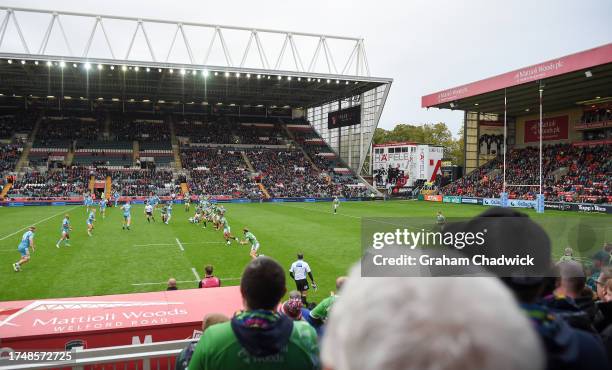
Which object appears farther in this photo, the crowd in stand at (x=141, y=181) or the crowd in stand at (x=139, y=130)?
the crowd in stand at (x=139, y=130)

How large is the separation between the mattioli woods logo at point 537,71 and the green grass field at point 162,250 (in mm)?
12261

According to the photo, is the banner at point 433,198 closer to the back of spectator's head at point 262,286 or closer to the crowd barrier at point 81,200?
the crowd barrier at point 81,200

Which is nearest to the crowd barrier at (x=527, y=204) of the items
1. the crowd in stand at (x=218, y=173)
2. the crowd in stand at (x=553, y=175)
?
the crowd in stand at (x=553, y=175)

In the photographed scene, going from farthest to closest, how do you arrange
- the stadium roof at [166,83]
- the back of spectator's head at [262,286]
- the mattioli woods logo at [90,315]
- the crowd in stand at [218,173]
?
the crowd in stand at [218,173] → the stadium roof at [166,83] → the mattioli woods logo at [90,315] → the back of spectator's head at [262,286]

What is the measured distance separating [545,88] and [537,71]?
20.2 feet

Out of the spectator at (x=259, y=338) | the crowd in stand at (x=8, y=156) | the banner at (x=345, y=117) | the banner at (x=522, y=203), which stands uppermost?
the banner at (x=345, y=117)

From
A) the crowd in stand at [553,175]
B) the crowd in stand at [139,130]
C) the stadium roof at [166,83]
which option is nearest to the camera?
the crowd in stand at [553,175]

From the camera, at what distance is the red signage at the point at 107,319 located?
5.98 metres

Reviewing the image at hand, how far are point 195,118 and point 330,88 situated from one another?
2389 cm

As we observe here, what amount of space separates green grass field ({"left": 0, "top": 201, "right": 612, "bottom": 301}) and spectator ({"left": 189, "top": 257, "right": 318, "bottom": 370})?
402 inches

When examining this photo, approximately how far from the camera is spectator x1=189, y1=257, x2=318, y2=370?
2.55m

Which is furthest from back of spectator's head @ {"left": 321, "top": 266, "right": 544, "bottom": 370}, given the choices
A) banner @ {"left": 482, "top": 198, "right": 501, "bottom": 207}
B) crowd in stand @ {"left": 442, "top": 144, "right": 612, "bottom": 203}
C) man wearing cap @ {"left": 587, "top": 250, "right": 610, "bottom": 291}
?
banner @ {"left": 482, "top": 198, "right": 501, "bottom": 207}

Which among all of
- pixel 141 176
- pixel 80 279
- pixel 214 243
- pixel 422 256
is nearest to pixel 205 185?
pixel 141 176

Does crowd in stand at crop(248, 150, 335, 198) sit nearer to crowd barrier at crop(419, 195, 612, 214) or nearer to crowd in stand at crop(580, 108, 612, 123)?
Answer: crowd barrier at crop(419, 195, 612, 214)
